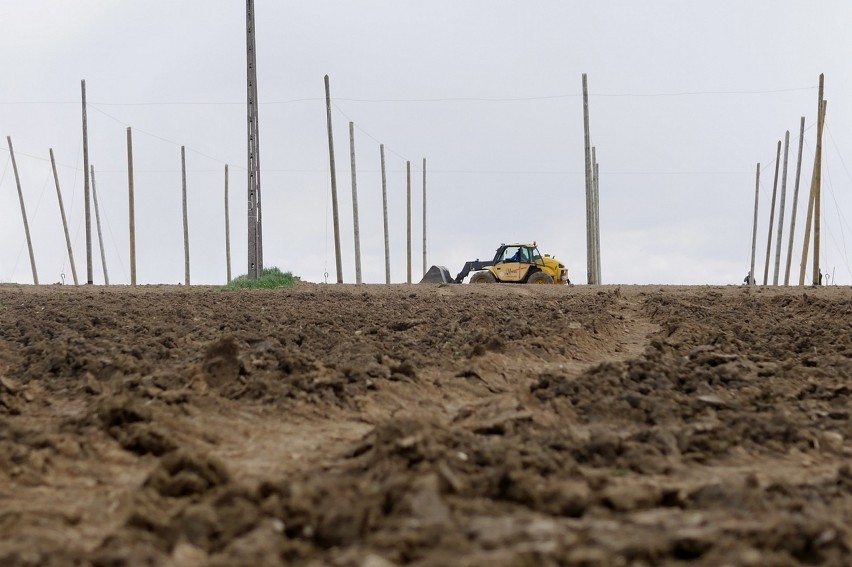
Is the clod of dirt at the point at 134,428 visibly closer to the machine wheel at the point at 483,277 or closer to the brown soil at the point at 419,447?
the brown soil at the point at 419,447

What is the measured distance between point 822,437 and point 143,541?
4.52m

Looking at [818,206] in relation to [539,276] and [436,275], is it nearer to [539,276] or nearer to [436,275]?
[539,276]

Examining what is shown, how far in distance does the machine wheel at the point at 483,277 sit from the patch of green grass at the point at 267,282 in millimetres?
7283

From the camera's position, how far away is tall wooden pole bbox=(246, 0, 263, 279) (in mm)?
26359

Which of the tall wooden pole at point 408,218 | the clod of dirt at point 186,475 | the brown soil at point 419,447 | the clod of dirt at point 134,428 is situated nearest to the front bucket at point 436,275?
the tall wooden pole at point 408,218

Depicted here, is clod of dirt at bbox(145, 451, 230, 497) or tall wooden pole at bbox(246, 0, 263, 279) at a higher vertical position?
tall wooden pole at bbox(246, 0, 263, 279)

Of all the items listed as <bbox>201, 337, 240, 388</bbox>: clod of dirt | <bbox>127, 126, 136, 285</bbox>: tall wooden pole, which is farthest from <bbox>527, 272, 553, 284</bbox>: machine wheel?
<bbox>201, 337, 240, 388</bbox>: clod of dirt

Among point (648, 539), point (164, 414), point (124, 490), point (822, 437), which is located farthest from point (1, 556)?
point (822, 437)

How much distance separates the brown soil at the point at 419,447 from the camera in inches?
145

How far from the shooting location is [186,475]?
4.83 meters

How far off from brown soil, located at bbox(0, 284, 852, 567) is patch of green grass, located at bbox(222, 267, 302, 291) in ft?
44.4

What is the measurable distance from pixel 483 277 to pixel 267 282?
9.50 metres

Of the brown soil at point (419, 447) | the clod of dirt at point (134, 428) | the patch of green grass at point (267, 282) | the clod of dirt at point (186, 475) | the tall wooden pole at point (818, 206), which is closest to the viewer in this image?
the brown soil at point (419, 447)

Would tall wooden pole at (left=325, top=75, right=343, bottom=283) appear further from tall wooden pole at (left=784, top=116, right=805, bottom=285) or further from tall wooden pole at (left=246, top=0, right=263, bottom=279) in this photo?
tall wooden pole at (left=784, top=116, right=805, bottom=285)
